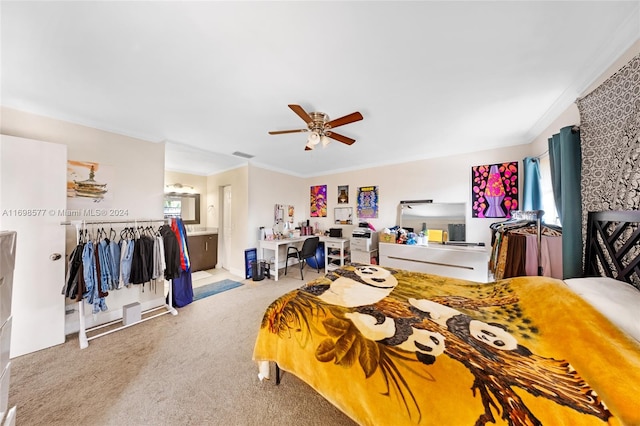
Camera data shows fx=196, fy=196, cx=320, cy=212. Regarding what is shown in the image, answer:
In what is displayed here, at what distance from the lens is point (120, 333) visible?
2.25 meters

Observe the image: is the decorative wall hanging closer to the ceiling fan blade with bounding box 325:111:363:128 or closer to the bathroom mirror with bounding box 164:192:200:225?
the bathroom mirror with bounding box 164:192:200:225

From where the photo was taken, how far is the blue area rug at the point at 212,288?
3.27 meters

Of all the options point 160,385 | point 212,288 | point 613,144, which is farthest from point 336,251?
point 613,144

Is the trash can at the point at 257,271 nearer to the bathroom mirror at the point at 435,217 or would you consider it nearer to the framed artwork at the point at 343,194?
the framed artwork at the point at 343,194

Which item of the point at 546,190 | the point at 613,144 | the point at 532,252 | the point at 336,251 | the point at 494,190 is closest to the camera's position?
the point at 613,144

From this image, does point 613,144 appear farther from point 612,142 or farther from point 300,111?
point 300,111

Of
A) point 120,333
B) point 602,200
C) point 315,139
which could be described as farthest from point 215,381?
point 602,200

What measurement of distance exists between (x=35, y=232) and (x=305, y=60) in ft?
10.2

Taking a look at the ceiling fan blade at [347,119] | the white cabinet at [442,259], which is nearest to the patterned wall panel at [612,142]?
the white cabinet at [442,259]

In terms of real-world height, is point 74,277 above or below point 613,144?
below

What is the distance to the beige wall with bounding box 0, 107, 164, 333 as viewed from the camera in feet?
6.93

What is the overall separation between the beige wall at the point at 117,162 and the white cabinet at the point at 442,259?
382 cm

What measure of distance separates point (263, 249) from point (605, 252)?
14.6 feet

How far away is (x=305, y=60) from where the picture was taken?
147 cm
